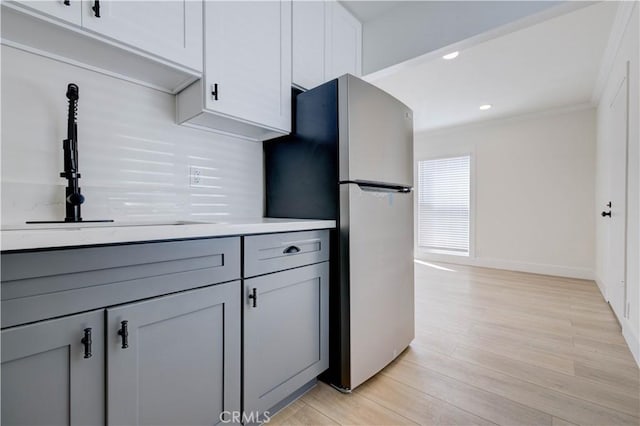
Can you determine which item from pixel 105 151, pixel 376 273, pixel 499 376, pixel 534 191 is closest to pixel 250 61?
pixel 105 151

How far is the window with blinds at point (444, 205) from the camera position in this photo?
509cm

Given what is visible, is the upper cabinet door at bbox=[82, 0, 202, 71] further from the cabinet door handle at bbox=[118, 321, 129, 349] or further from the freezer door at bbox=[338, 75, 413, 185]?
the cabinet door handle at bbox=[118, 321, 129, 349]

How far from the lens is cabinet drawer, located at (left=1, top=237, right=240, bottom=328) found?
2.32 feet

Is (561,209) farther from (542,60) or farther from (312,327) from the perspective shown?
(312,327)

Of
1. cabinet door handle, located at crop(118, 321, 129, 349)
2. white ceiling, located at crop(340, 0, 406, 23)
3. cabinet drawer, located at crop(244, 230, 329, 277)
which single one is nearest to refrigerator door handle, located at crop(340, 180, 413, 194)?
cabinet drawer, located at crop(244, 230, 329, 277)

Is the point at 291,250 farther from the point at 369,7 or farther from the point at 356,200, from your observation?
the point at 369,7

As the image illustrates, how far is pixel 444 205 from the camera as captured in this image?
533 centimetres

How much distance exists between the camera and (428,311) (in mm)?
2770

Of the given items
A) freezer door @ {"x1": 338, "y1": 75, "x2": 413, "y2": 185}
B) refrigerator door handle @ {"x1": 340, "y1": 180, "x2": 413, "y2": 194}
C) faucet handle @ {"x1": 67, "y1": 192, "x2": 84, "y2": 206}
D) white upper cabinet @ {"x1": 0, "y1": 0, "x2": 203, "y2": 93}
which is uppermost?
white upper cabinet @ {"x1": 0, "y1": 0, "x2": 203, "y2": 93}

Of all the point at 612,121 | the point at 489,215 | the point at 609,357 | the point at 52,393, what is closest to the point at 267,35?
the point at 52,393

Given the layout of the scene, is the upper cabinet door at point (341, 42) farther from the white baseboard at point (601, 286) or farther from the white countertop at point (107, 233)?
the white baseboard at point (601, 286)

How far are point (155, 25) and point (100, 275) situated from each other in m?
1.03

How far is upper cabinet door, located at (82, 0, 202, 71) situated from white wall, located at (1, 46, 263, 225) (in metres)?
0.34

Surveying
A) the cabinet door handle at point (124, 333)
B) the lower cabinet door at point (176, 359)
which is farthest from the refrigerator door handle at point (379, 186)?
the cabinet door handle at point (124, 333)
